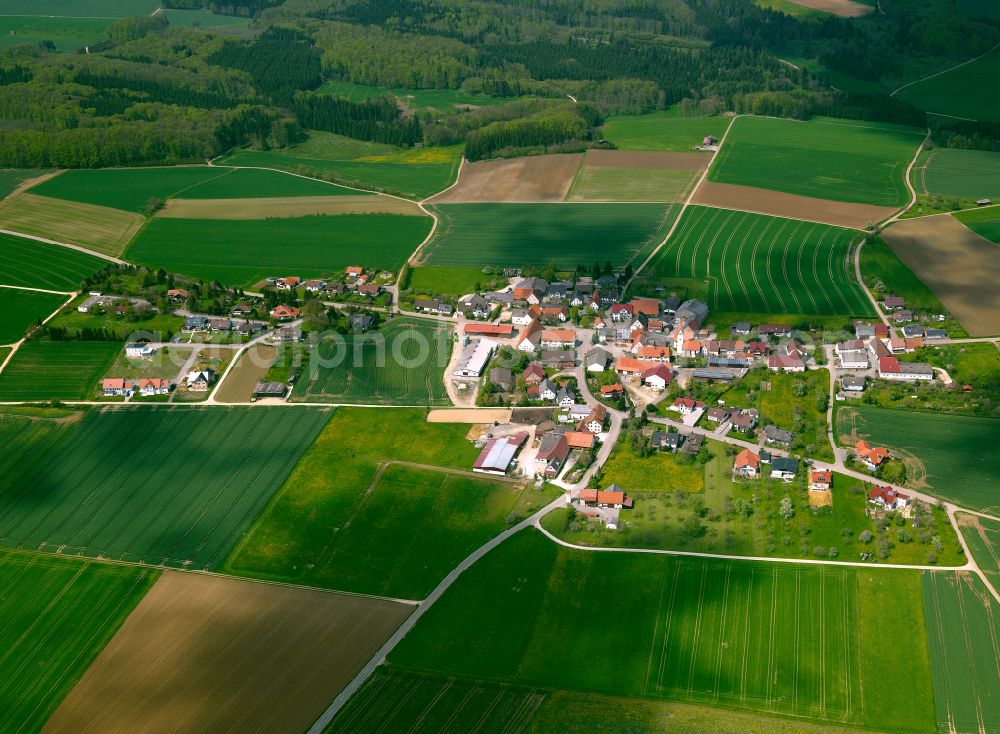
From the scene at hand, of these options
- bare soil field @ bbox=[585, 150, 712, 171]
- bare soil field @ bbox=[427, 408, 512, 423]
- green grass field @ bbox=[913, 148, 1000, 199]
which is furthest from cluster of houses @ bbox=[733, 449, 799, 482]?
bare soil field @ bbox=[585, 150, 712, 171]

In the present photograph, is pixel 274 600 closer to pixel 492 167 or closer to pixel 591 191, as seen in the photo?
pixel 591 191

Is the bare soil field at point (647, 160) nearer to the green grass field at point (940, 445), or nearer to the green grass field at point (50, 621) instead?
the green grass field at point (940, 445)

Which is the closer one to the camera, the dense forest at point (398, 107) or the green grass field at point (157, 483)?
the green grass field at point (157, 483)

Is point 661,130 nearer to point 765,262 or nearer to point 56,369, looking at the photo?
point 765,262

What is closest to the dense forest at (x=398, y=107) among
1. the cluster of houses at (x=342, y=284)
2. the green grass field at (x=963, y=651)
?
the cluster of houses at (x=342, y=284)

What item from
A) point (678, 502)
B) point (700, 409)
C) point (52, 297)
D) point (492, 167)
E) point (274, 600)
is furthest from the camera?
point (492, 167)

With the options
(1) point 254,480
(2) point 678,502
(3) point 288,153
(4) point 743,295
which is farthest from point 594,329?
(3) point 288,153

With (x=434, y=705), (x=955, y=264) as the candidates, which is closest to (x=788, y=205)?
(x=955, y=264)

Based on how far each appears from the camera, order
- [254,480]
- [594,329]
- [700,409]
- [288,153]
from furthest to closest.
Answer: [288,153] < [594,329] < [700,409] < [254,480]
